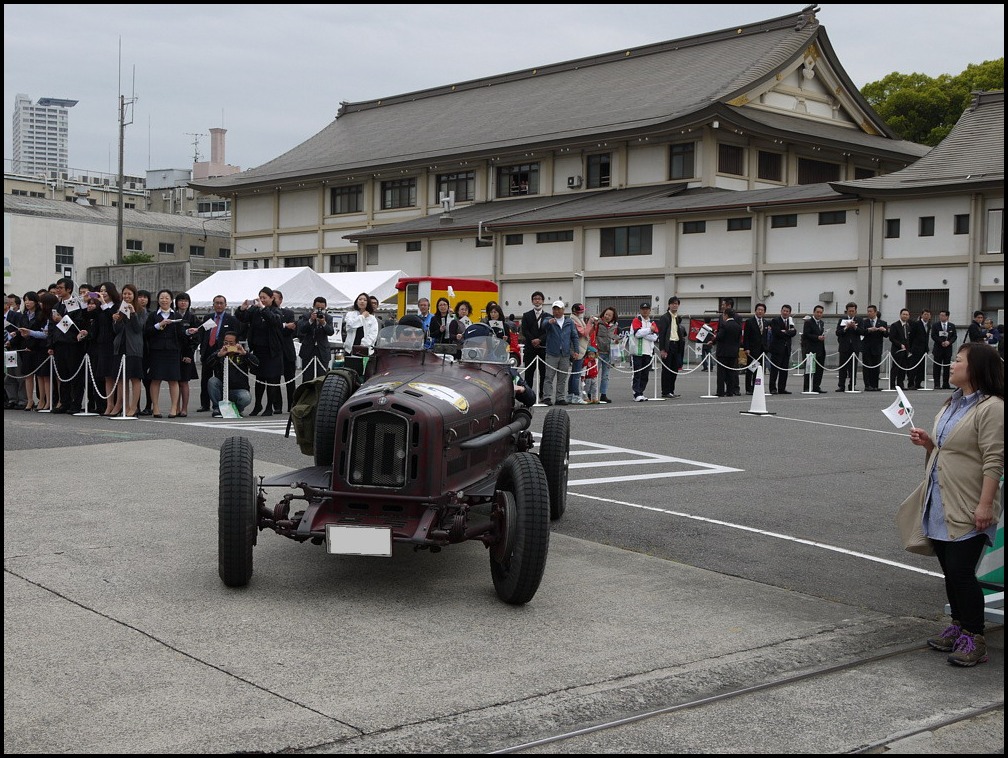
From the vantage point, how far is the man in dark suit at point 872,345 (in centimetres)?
2655

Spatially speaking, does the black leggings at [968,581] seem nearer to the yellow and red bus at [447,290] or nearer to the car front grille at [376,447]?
the car front grille at [376,447]

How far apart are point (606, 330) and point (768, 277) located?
20397 millimetres

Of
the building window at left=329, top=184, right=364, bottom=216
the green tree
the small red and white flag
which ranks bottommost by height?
the small red and white flag

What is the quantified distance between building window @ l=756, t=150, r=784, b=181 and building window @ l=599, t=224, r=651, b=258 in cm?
662

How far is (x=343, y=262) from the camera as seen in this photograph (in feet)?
187

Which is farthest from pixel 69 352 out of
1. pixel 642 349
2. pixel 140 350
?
pixel 642 349

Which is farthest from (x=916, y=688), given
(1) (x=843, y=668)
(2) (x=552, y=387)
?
(2) (x=552, y=387)

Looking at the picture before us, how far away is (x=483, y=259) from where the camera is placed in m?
49.1

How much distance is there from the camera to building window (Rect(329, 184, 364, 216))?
5706cm

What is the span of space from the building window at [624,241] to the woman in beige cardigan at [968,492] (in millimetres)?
37995

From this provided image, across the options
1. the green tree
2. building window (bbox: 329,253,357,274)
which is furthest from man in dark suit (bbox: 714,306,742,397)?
building window (bbox: 329,253,357,274)

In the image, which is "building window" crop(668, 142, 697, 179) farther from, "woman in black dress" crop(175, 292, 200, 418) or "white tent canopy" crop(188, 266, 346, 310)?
"woman in black dress" crop(175, 292, 200, 418)

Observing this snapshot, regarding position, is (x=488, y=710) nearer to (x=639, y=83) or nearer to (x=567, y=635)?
(x=567, y=635)

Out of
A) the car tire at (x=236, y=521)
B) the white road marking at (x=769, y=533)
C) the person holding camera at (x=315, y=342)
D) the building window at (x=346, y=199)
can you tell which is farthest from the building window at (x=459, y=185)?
the car tire at (x=236, y=521)
